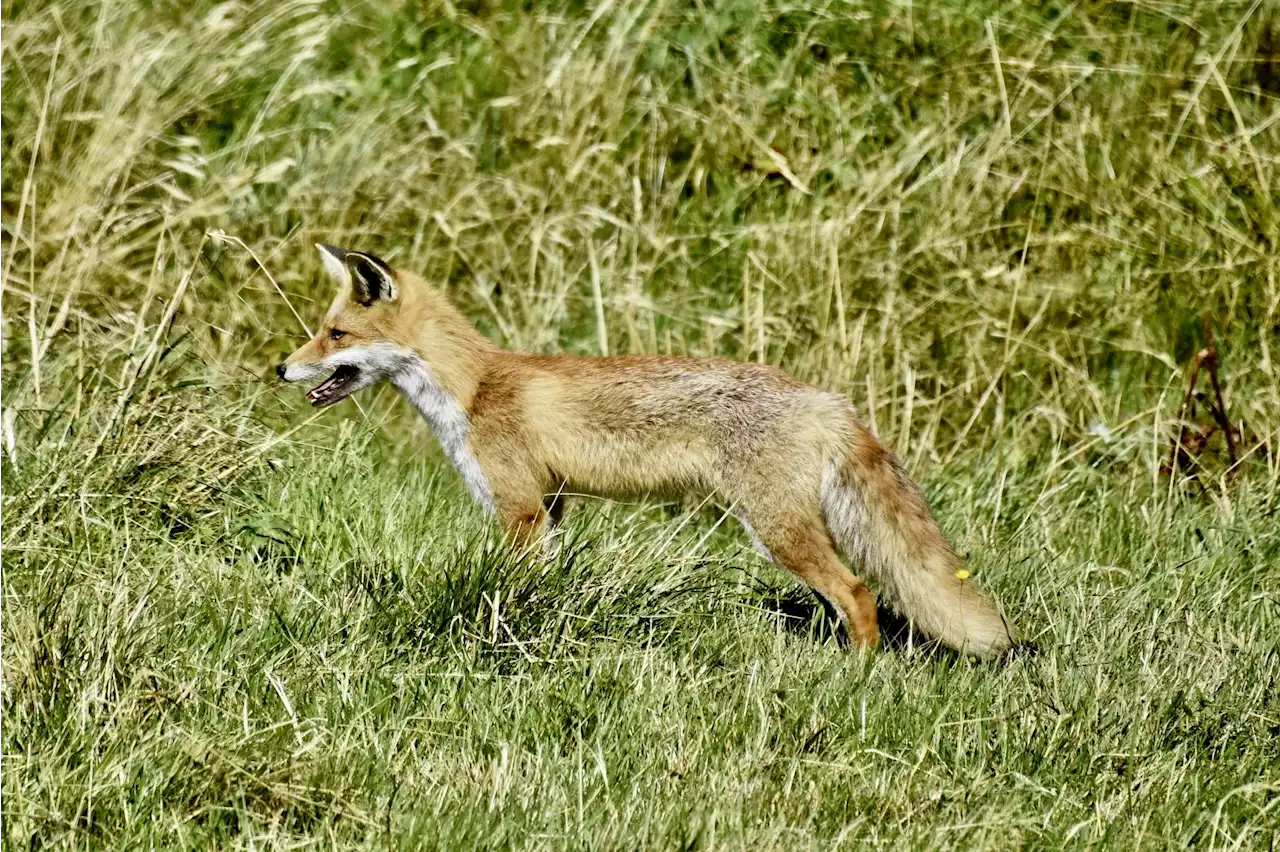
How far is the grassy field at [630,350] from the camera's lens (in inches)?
138

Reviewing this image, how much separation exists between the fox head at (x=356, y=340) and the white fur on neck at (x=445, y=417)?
2.2 inches

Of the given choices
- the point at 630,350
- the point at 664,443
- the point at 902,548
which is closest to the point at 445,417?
the point at 664,443

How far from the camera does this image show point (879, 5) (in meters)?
7.93

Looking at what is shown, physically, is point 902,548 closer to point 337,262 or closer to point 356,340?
point 356,340

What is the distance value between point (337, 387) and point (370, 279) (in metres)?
0.42

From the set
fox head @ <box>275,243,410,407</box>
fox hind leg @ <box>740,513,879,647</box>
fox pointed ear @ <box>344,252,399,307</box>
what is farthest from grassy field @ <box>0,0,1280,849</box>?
fox pointed ear @ <box>344,252,399,307</box>

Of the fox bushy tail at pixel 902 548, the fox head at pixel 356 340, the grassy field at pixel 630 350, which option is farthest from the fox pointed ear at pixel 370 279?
the fox bushy tail at pixel 902 548

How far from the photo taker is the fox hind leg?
4.76 m

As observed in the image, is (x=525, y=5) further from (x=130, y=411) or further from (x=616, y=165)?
(x=130, y=411)

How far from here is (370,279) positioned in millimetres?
5562

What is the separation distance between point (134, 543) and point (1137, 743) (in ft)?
9.60

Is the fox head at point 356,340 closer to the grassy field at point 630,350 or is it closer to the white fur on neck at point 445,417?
the white fur on neck at point 445,417

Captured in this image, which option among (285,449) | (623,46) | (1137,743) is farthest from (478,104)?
(1137,743)

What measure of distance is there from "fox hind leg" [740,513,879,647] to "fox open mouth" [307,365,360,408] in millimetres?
1733
